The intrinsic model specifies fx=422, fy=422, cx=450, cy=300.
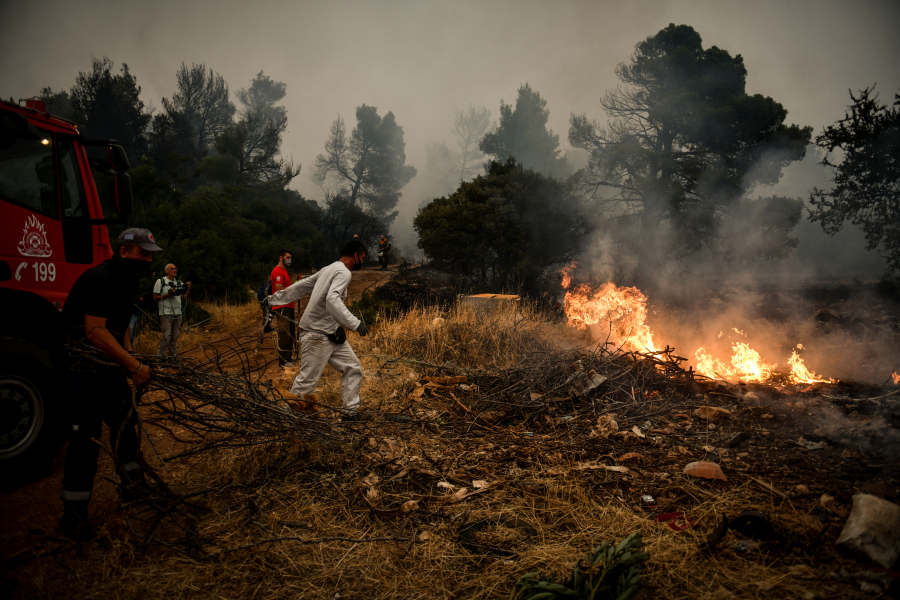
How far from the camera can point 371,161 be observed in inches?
1479

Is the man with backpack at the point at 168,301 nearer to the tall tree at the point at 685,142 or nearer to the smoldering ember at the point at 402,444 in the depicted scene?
the smoldering ember at the point at 402,444

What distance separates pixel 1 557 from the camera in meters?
2.50

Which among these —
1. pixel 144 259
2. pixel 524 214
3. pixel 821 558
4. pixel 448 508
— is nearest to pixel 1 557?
pixel 144 259

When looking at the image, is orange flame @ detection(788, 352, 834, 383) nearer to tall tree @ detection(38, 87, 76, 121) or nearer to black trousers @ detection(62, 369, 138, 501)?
black trousers @ detection(62, 369, 138, 501)

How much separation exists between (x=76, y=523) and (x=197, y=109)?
1563 inches

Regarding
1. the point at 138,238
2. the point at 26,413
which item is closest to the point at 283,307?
the point at 26,413

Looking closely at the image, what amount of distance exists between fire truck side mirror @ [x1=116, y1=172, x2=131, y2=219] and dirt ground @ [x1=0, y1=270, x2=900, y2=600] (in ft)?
7.86

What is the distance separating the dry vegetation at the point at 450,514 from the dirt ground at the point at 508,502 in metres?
0.01

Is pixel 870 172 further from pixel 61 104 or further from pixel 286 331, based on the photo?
pixel 61 104

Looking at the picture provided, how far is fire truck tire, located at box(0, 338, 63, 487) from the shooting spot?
319 cm

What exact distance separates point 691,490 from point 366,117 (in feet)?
132

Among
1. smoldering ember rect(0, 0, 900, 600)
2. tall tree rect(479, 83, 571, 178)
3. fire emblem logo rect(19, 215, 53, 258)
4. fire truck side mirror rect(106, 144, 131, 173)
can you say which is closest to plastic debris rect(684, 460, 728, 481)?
smoldering ember rect(0, 0, 900, 600)

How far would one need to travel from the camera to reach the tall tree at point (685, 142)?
14.9 metres

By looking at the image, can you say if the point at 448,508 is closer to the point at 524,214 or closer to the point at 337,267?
the point at 337,267
